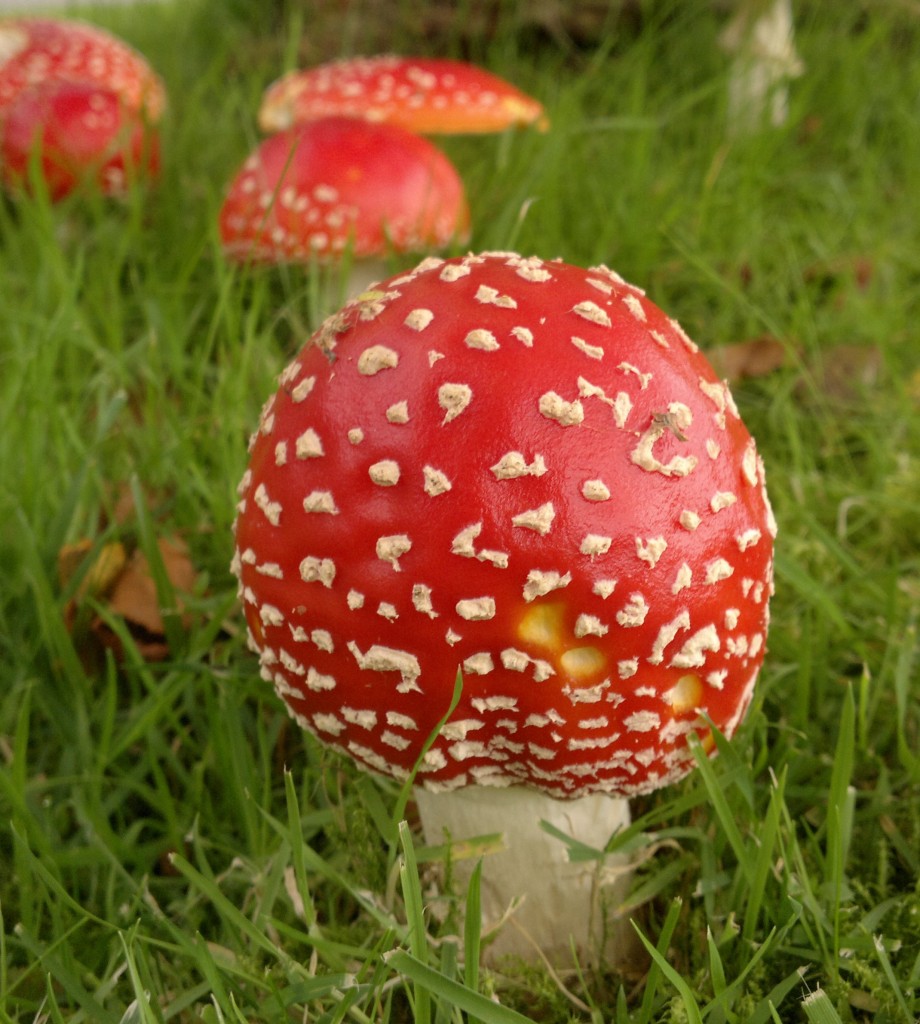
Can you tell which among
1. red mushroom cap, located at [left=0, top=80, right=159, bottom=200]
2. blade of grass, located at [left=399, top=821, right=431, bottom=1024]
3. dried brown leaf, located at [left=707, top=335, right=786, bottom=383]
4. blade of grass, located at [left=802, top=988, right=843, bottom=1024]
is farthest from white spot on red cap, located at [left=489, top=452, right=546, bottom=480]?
red mushroom cap, located at [left=0, top=80, right=159, bottom=200]

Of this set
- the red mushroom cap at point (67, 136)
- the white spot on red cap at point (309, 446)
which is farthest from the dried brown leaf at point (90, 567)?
the red mushroom cap at point (67, 136)

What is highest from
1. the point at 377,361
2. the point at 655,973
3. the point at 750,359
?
the point at 377,361

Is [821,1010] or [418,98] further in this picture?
[418,98]

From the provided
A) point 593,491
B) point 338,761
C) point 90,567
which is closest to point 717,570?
point 593,491

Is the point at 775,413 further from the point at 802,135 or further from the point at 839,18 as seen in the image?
the point at 839,18

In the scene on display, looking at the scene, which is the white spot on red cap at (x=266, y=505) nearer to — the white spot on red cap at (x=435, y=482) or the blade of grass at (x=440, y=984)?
the white spot on red cap at (x=435, y=482)

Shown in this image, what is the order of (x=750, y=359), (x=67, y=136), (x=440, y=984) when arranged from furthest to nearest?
(x=67, y=136), (x=750, y=359), (x=440, y=984)

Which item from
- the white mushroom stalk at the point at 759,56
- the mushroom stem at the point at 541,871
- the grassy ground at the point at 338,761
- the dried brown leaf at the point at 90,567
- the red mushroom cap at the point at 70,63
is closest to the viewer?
the grassy ground at the point at 338,761

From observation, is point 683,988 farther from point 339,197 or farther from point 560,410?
point 339,197
